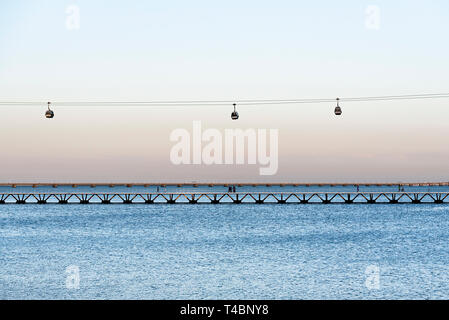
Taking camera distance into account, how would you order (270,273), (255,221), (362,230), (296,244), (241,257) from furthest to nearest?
(255,221), (362,230), (296,244), (241,257), (270,273)

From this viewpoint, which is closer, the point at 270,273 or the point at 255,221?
the point at 270,273

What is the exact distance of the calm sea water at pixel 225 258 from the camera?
27.6m

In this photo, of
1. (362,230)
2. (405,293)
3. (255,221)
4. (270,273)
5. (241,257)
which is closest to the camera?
(405,293)

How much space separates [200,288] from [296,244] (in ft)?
74.7

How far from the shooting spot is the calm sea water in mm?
27578

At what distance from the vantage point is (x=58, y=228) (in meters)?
66.4

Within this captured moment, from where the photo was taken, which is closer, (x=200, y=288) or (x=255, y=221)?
(x=200, y=288)

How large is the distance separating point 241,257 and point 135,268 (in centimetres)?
911

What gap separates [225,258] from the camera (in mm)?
40719
